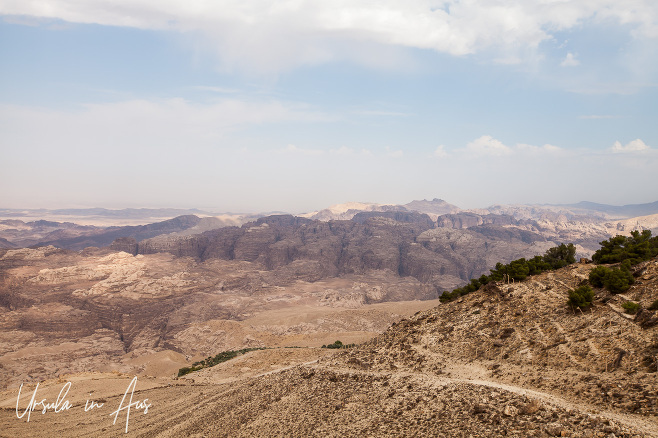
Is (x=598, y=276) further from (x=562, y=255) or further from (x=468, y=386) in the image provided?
(x=562, y=255)

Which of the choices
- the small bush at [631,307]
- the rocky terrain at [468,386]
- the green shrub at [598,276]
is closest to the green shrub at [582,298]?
the rocky terrain at [468,386]

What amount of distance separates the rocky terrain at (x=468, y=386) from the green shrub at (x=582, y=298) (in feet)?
1.41

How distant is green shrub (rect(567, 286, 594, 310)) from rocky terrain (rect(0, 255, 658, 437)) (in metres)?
0.43

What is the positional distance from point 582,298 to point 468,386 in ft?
33.8

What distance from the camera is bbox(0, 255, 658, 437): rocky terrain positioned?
44.7 ft

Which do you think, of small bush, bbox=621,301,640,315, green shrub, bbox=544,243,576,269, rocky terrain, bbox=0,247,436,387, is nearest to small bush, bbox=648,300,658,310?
small bush, bbox=621,301,640,315

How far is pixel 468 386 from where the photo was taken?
16453mm

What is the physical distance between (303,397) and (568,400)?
11.2 m

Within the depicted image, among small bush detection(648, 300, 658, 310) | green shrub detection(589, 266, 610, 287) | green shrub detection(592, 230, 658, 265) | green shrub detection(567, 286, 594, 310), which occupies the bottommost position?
green shrub detection(567, 286, 594, 310)

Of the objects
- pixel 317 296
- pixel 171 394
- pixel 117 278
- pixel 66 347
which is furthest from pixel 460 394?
pixel 117 278

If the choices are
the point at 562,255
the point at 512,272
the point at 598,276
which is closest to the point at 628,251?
the point at 598,276

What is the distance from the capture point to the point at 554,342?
2011cm

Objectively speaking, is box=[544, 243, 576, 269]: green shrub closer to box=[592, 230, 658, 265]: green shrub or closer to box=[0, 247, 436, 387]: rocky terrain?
box=[592, 230, 658, 265]: green shrub

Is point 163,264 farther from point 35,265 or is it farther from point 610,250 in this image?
point 610,250
